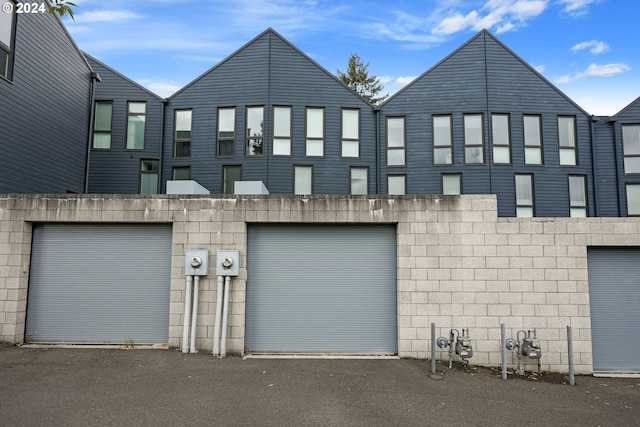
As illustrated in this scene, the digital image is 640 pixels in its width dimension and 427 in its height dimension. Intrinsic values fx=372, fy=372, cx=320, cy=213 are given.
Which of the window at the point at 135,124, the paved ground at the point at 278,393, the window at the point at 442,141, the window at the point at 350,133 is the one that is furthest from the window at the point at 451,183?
the window at the point at 135,124

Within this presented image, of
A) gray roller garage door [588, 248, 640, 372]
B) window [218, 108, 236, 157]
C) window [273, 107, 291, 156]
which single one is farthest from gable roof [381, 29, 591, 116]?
gray roller garage door [588, 248, 640, 372]

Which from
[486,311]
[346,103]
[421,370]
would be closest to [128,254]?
[421,370]

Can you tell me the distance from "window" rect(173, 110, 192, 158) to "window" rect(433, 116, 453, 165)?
1058 centimetres

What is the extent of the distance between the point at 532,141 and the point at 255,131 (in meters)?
11.8

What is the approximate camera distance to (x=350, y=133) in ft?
52.8

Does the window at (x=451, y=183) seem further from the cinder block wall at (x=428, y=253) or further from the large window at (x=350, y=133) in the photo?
the cinder block wall at (x=428, y=253)

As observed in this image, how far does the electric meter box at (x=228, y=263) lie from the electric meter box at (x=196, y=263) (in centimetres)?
25

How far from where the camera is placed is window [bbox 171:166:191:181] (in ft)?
52.1

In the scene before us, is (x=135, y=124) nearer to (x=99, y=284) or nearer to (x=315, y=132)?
(x=315, y=132)

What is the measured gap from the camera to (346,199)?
759cm

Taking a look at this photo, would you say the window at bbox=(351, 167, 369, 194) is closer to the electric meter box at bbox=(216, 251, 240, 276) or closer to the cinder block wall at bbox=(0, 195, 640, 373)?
the cinder block wall at bbox=(0, 195, 640, 373)

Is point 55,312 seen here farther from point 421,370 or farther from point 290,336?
point 421,370

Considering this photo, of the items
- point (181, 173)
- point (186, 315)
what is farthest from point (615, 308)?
point (181, 173)

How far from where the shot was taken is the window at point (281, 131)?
51.3 feet
